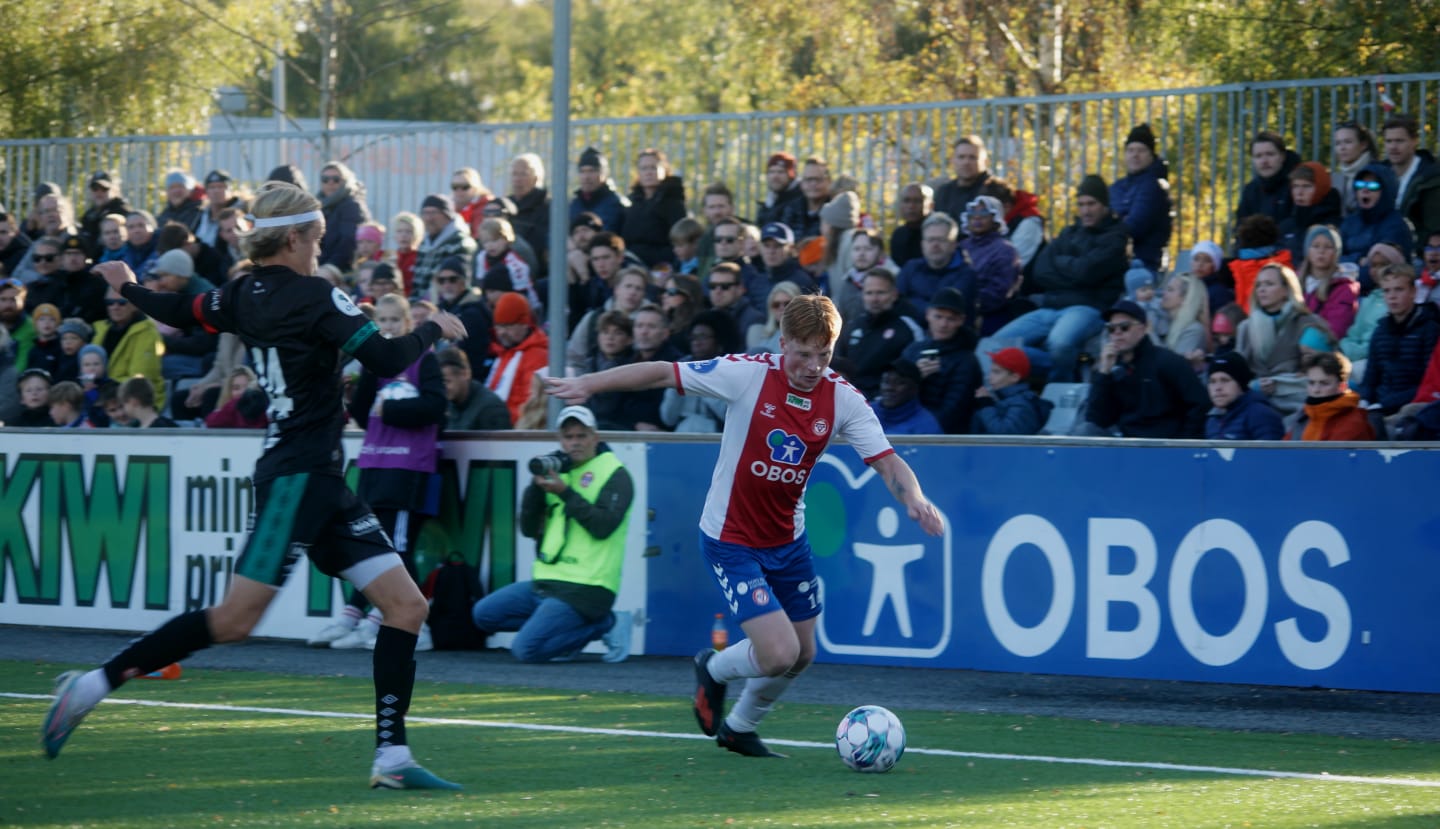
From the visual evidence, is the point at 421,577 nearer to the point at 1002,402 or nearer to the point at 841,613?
the point at 841,613

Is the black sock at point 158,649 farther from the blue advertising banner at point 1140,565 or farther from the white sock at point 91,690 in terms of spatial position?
the blue advertising banner at point 1140,565

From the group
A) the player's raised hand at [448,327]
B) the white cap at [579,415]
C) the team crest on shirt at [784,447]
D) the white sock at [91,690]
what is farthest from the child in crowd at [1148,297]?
the white sock at [91,690]

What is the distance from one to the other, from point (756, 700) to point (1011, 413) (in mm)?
5235

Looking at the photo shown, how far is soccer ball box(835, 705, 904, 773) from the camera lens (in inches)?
298

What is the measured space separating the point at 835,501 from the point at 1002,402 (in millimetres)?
1734

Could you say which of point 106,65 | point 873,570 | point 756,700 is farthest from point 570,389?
point 106,65

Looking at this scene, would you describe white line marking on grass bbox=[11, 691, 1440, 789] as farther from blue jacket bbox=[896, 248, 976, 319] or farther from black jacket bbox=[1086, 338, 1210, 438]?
blue jacket bbox=[896, 248, 976, 319]

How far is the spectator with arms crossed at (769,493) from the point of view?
25.4 feet

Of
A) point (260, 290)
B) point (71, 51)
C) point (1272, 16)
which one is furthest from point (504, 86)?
point (260, 290)

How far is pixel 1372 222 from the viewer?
44.4 feet

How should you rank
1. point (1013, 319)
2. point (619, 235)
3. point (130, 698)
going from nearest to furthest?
point (130, 698) → point (1013, 319) → point (619, 235)

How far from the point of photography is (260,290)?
23.0 ft

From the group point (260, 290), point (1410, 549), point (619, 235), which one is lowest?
point (1410, 549)

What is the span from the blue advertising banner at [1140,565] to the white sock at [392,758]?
195 inches
